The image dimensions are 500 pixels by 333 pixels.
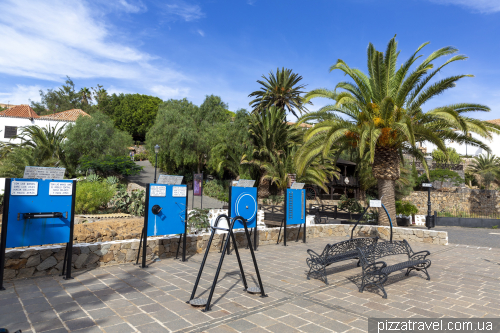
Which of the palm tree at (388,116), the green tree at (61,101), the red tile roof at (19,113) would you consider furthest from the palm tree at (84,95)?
the palm tree at (388,116)

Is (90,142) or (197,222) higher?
(90,142)

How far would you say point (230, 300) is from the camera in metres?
4.58

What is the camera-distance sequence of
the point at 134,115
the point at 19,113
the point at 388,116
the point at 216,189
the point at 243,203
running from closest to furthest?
the point at 243,203
the point at 388,116
the point at 216,189
the point at 19,113
the point at 134,115

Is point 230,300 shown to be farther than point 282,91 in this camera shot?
No

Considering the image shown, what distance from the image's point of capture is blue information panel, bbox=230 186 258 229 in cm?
827

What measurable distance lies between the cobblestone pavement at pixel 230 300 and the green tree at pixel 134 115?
157ft

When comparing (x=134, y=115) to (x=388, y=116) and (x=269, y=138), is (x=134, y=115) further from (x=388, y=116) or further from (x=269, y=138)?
(x=388, y=116)

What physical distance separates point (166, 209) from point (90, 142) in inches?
1129

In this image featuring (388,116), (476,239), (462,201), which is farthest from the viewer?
(462,201)

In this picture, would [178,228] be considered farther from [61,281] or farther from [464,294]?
[464,294]

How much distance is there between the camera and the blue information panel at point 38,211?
490cm

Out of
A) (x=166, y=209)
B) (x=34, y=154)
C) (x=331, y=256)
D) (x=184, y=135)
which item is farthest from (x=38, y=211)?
(x=184, y=135)

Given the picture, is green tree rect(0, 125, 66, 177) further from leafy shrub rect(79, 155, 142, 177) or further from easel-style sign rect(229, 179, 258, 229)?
easel-style sign rect(229, 179, 258, 229)

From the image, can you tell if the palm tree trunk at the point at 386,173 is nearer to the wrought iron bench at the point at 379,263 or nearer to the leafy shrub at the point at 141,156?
the wrought iron bench at the point at 379,263
